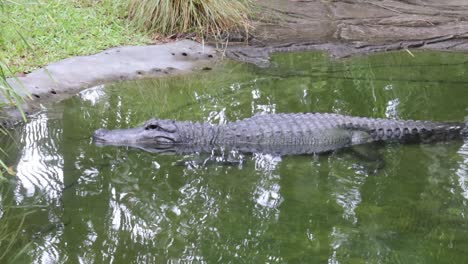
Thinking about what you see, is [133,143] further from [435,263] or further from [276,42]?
[276,42]

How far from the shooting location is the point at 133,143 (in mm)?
4848

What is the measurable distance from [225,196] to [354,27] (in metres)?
5.58

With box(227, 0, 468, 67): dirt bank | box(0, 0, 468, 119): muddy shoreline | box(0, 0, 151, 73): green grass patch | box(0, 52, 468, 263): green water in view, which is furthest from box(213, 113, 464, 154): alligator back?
box(227, 0, 468, 67): dirt bank

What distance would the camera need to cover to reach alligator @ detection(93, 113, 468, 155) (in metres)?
4.93

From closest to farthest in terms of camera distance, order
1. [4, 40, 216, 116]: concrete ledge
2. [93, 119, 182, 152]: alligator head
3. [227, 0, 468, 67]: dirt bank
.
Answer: [93, 119, 182, 152]: alligator head
[4, 40, 216, 116]: concrete ledge
[227, 0, 468, 67]: dirt bank

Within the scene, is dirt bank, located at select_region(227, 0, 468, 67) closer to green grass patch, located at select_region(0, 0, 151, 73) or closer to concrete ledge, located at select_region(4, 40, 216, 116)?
concrete ledge, located at select_region(4, 40, 216, 116)

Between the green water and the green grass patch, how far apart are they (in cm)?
107

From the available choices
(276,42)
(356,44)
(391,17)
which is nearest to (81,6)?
(276,42)

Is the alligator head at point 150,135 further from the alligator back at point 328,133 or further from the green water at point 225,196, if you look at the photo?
the alligator back at point 328,133

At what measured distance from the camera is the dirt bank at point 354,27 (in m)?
8.25

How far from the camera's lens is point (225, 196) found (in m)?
3.88

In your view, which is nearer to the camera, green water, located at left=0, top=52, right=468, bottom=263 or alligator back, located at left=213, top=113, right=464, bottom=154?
green water, located at left=0, top=52, right=468, bottom=263

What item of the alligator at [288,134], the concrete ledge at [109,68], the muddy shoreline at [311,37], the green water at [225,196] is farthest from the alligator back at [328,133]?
the muddy shoreline at [311,37]

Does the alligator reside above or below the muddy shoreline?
below
